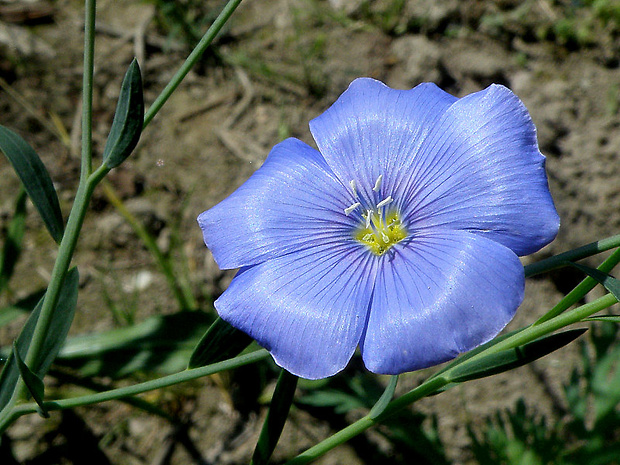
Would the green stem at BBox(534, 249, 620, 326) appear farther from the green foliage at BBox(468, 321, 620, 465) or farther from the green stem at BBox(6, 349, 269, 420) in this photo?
the green foliage at BBox(468, 321, 620, 465)

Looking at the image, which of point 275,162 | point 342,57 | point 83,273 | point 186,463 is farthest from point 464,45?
point 186,463

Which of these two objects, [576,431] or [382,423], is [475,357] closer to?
[382,423]

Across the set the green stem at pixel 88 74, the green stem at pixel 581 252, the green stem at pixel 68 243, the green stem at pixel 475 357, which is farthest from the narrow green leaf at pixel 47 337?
the green stem at pixel 581 252

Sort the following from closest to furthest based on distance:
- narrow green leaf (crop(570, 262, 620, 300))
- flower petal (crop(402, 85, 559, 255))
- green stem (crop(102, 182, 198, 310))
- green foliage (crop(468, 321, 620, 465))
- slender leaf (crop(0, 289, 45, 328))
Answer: narrow green leaf (crop(570, 262, 620, 300)) < flower petal (crop(402, 85, 559, 255)) < green foliage (crop(468, 321, 620, 465)) < slender leaf (crop(0, 289, 45, 328)) < green stem (crop(102, 182, 198, 310))

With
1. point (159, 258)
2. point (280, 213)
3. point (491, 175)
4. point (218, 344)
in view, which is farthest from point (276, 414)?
point (159, 258)

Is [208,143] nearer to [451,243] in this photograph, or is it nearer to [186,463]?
[186,463]

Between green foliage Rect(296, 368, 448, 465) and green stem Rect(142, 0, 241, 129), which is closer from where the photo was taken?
green stem Rect(142, 0, 241, 129)

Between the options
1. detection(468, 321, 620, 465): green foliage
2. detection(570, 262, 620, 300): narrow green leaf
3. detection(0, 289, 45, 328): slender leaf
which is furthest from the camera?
detection(0, 289, 45, 328): slender leaf

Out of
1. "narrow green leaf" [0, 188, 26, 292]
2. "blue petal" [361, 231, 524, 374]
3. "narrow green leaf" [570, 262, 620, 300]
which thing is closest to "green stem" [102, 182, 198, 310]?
"narrow green leaf" [0, 188, 26, 292]
